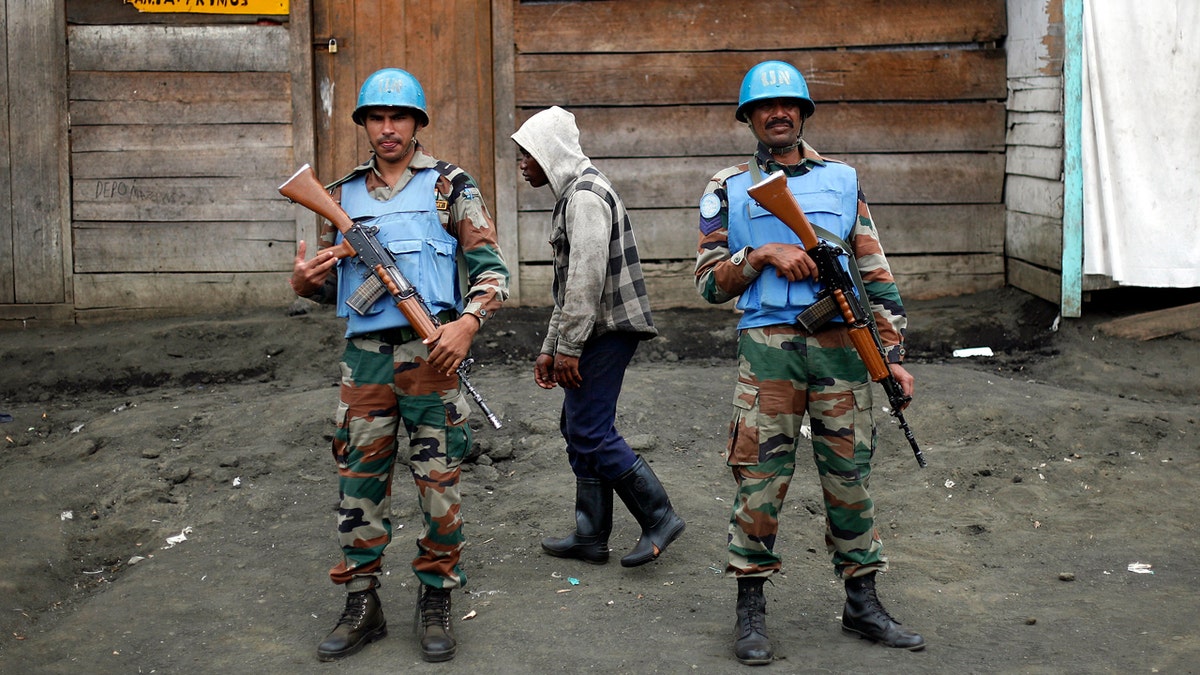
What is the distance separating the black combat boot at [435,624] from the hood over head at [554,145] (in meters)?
1.56

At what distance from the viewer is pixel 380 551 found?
4.29 metres

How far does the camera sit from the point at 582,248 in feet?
15.0

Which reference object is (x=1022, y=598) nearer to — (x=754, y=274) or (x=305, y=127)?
(x=754, y=274)

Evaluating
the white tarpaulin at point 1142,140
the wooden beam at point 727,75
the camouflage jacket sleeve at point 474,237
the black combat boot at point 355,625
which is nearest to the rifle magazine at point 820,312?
the camouflage jacket sleeve at point 474,237

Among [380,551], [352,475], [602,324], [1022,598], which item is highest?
[602,324]

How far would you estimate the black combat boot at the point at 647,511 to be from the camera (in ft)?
16.1

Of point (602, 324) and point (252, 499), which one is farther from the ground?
point (602, 324)

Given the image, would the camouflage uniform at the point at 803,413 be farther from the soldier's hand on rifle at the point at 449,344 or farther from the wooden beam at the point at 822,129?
the wooden beam at the point at 822,129

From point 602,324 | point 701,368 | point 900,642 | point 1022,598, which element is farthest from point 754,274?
point 701,368

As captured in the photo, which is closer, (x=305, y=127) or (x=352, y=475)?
(x=352, y=475)

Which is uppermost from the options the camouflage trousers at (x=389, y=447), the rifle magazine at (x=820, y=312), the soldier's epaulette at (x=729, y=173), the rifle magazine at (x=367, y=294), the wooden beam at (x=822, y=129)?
the wooden beam at (x=822, y=129)

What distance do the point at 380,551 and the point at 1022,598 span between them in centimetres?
250

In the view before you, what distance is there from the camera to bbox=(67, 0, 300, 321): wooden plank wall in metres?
8.60

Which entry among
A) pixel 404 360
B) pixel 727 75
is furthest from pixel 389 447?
pixel 727 75
